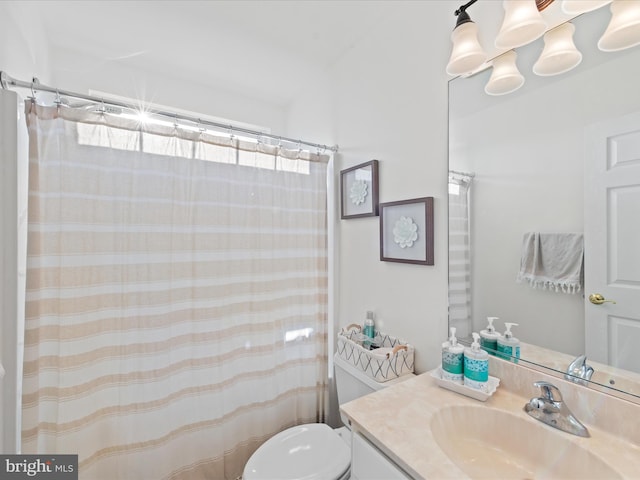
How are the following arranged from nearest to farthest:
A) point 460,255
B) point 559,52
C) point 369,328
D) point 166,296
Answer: point 559,52
point 460,255
point 166,296
point 369,328

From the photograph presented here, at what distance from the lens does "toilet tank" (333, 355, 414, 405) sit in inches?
50.3

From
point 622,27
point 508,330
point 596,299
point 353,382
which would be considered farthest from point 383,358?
point 622,27

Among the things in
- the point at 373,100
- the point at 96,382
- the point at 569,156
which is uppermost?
the point at 373,100

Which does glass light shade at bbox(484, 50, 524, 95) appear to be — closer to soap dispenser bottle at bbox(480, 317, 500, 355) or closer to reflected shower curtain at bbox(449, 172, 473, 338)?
reflected shower curtain at bbox(449, 172, 473, 338)

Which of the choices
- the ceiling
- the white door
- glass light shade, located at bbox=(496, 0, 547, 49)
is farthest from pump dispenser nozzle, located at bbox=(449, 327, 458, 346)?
the ceiling

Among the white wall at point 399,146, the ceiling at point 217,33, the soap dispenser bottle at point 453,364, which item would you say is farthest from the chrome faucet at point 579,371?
the ceiling at point 217,33

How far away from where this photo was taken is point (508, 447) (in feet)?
2.72

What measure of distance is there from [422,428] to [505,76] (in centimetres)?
118

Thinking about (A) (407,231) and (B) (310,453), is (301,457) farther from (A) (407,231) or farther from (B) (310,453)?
(A) (407,231)

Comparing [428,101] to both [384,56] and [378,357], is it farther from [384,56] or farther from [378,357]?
[378,357]

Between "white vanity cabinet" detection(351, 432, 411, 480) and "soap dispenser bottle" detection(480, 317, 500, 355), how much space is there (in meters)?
0.57

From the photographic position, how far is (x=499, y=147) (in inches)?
40.8

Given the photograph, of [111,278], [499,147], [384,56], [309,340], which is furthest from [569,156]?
[111,278]

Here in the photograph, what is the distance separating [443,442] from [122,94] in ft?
8.33
